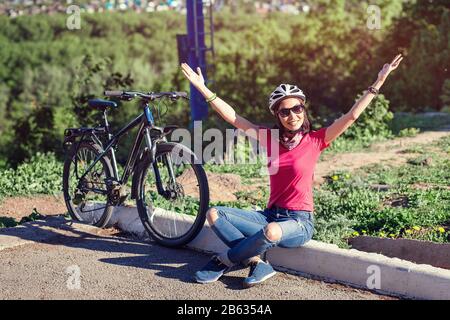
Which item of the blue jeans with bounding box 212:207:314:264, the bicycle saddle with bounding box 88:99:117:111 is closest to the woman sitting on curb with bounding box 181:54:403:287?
the blue jeans with bounding box 212:207:314:264

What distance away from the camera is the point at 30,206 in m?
7.20

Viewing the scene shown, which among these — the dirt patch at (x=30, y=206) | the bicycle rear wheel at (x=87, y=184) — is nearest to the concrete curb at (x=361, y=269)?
the bicycle rear wheel at (x=87, y=184)

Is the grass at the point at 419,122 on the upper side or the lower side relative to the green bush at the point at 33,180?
upper

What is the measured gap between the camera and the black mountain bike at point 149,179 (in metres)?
5.39

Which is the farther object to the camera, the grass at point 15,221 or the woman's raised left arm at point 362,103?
the grass at point 15,221

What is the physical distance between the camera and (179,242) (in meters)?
5.39

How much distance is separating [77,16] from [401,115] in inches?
255

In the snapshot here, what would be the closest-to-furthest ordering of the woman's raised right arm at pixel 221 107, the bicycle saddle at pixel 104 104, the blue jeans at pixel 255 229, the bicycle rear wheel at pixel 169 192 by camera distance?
the blue jeans at pixel 255 229, the woman's raised right arm at pixel 221 107, the bicycle rear wheel at pixel 169 192, the bicycle saddle at pixel 104 104

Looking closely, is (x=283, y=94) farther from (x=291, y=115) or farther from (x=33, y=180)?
(x=33, y=180)

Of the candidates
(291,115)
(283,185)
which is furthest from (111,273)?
(291,115)

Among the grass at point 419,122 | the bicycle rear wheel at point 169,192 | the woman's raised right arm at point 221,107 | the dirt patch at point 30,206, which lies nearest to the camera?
the woman's raised right arm at point 221,107

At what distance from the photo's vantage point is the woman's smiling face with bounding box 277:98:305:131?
15.7ft

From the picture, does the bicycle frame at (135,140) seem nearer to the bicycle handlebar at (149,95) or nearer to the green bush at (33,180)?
the bicycle handlebar at (149,95)
